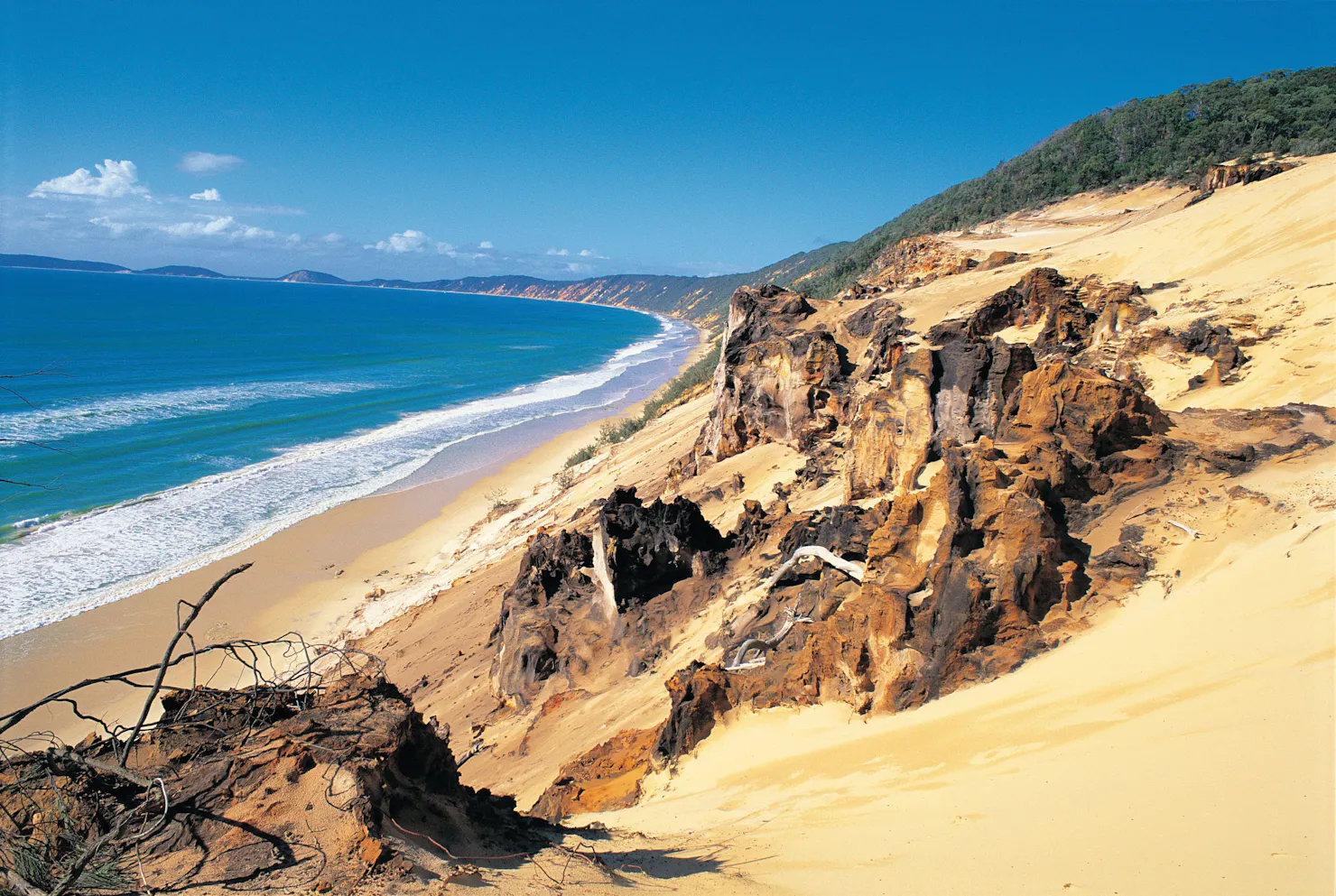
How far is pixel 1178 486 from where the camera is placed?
363 inches

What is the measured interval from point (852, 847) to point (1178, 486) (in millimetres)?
6682

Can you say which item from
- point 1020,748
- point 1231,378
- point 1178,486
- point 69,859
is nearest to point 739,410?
point 1231,378

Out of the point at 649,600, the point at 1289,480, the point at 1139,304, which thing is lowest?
the point at 649,600

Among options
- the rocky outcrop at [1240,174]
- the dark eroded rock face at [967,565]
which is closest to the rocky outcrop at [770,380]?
the dark eroded rock face at [967,565]

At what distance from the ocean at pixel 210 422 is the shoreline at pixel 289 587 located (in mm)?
844

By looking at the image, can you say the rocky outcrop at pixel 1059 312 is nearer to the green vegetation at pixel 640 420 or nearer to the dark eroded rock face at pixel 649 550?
the dark eroded rock face at pixel 649 550

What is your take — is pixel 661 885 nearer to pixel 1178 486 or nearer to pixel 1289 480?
pixel 1178 486

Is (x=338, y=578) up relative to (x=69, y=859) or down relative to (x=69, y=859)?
down

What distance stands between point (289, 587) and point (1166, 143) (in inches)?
2311

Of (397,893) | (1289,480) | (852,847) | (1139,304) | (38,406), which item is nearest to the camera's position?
(397,893)

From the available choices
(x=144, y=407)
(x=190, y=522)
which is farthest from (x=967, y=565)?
(x=144, y=407)

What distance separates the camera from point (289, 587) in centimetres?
2217

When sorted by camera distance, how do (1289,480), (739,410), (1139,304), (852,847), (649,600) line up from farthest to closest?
(739,410) → (1139,304) → (649,600) → (1289,480) → (852,847)

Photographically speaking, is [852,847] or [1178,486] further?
[1178,486]
